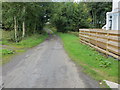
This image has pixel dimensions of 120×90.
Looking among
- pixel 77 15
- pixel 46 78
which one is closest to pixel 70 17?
pixel 77 15

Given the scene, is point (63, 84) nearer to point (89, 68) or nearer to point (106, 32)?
point (89, 68)

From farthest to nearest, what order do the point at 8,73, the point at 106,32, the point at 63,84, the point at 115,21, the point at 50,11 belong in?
1. the point at 50,11
2. the point at 115,21
3. the point at 106,32
4. the point at 8,73
5. the point at 63,84

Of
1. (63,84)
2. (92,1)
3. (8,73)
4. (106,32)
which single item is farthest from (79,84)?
(92,1)

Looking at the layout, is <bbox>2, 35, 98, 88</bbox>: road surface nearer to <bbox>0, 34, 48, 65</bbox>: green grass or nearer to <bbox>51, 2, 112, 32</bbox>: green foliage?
<bbox>0, 34, 48, 65</bbox>: green grass

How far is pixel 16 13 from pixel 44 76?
11864mm

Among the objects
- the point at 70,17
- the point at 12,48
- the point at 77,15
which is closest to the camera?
the point at 12,48

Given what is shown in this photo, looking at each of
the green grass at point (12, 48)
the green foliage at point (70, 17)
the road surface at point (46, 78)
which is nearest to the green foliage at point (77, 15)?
the green foliage at point (70, 17)

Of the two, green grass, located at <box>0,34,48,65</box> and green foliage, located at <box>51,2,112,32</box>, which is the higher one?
green foliage, located at <box>51,2,112,32</box>

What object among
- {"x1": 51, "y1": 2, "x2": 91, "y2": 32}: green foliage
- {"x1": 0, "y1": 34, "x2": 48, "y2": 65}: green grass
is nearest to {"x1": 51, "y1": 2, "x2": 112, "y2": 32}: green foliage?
{"x1": 51, "y1": 2, "x2": 91, "y2": 32}: green foliage

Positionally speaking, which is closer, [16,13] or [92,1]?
[16,13]

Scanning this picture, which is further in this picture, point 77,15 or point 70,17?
point 70,17

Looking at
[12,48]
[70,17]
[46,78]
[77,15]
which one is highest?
[77,15]

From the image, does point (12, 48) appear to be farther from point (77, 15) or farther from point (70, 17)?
point (70, 17)

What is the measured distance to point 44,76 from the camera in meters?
5.22
